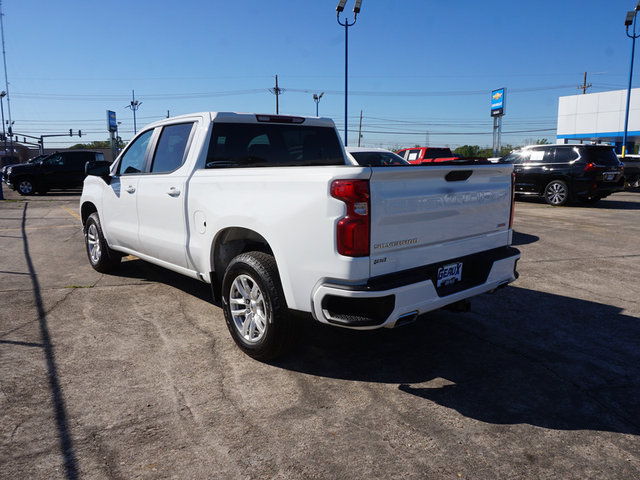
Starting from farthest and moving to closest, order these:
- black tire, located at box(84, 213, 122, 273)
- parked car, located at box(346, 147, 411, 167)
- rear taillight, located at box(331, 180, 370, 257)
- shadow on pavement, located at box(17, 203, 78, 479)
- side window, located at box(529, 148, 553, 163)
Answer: side window, located at box(529, 148, 553, 163) → parked car, located at box(346, 147, 411, 167) → black tire, located at box(84, 213, 122, 273) → rear taillight, located at box(331, 180, 370, 257) → shadow on pavement, located at box(17, 203, 78, 479)

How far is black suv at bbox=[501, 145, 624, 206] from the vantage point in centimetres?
1488

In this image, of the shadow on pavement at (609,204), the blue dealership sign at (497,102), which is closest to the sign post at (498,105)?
the blue dealership sign at (497,102)

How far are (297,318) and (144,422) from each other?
1.20m

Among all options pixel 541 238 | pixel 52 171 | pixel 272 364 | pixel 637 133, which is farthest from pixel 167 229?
pixel 637 133

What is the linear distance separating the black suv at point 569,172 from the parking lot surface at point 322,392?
10574 millimetres

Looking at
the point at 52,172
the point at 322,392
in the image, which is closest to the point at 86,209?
the point at 322,392

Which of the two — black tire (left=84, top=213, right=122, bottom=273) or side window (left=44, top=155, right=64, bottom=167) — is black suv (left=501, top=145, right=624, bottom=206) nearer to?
black tire (left=84, top=213, right=122, bottom=273)

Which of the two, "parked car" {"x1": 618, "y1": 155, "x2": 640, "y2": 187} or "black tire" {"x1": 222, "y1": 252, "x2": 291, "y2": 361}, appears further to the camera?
"parked car" {"x1": 618, "y1": 155, "x2": 640, "y2": 187}

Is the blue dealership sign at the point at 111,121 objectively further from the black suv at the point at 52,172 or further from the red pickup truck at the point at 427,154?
the red pickup truck at the point at 427,154

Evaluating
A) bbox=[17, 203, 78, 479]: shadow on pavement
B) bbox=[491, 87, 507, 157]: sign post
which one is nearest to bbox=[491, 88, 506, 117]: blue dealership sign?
bbox=[491, 87, 507, 157]: sign post

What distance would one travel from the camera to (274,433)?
2.83 m

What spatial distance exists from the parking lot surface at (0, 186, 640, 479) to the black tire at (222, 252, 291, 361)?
179 millimetres

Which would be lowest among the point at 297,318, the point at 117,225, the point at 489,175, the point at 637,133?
the point at 297,318

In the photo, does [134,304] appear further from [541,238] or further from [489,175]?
[541,238]
